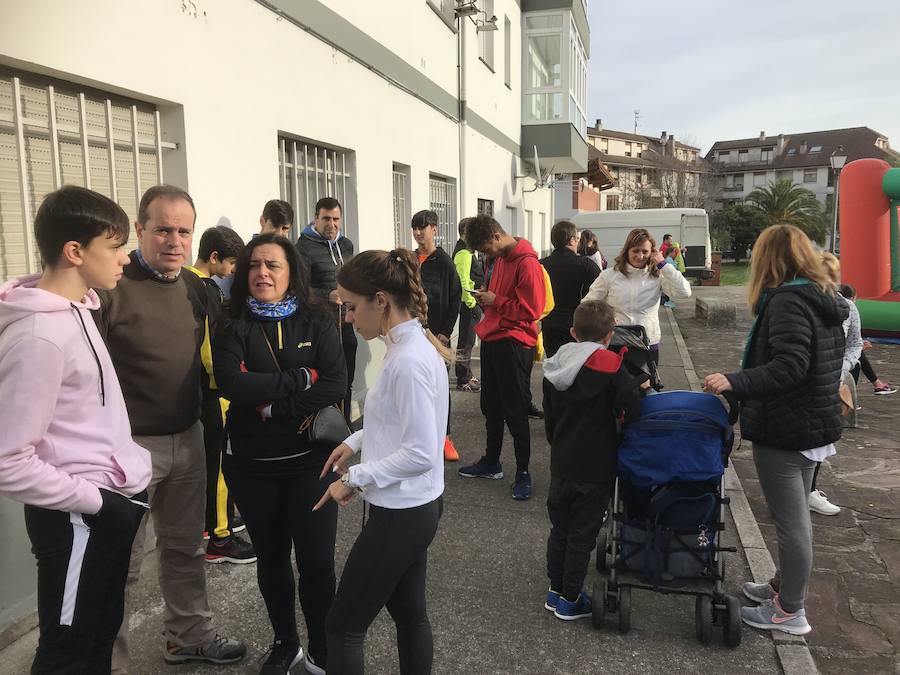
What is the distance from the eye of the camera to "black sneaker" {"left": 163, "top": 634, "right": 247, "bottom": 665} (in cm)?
284

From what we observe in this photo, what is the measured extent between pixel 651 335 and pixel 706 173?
58.4 meters

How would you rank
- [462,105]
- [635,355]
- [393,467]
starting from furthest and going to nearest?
[462,105]
[635,355]
[393,467]

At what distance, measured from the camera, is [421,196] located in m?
9.01

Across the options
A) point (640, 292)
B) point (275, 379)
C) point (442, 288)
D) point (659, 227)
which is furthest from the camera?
point (659, 227)

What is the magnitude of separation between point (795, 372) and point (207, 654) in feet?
9.13

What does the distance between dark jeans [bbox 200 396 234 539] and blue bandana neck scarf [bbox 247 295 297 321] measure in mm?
1065

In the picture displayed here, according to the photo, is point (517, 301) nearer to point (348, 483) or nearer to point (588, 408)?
point (588, 408)

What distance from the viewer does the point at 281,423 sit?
2502 mm

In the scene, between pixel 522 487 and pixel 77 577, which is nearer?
pixel 77 577

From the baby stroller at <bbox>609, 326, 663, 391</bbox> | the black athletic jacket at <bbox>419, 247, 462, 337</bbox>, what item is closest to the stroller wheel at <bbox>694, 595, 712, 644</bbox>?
the baby stroller at <bbox>609, 326, 663, 391</bbox>

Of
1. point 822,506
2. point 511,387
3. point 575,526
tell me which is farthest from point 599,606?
point 822,506

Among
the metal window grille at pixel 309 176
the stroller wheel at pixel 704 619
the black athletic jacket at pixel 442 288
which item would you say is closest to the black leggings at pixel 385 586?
the stroller wheel at pixel 704 619

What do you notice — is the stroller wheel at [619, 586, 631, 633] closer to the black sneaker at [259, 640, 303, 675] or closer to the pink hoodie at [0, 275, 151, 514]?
the black sneaker at [259, 640, 303, 675]

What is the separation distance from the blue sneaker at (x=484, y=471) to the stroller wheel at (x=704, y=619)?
2.22m
